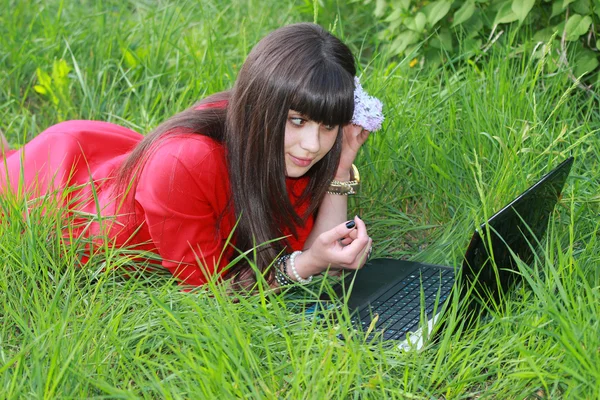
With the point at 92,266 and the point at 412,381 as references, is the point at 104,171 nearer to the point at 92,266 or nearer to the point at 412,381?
the point at 92,266

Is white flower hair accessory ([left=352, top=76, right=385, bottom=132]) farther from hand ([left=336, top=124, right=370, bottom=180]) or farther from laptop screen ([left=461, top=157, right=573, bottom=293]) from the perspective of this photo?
laptop screen ([left=461, top=157, right=573, bottom=293])

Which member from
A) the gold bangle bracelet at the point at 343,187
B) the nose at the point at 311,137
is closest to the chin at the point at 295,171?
the nose at the point at 311,137

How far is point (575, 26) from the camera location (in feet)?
10.6

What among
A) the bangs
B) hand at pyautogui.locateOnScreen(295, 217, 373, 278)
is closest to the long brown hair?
the bangs

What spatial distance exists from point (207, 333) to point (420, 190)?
4.62 feet

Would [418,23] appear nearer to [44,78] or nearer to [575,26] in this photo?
[575,26]

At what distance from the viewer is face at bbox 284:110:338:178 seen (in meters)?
2.44

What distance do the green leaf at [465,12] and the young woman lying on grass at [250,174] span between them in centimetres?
85

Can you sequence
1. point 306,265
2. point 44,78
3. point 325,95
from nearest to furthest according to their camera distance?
point 325,95
point 306,265
point 44,78

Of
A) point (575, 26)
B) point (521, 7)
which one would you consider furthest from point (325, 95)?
point (575, 26)

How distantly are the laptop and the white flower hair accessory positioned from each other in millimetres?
468

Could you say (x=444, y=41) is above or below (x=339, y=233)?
above

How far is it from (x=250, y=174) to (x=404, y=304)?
0.56 metres

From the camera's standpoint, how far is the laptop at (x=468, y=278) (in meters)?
2.12
